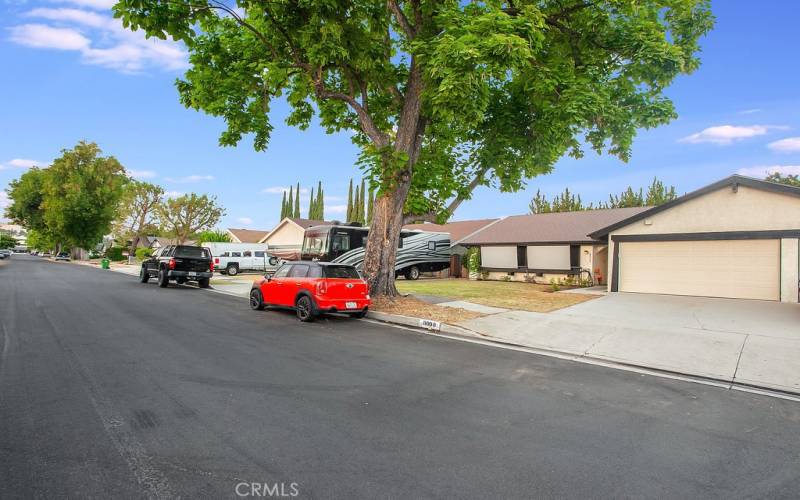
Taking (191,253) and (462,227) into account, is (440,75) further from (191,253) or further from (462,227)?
(462,227)

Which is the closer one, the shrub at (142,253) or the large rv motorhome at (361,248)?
the large rv motorhome at (361,248)

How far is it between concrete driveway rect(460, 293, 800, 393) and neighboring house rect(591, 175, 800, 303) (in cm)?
213

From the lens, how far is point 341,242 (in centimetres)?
2469

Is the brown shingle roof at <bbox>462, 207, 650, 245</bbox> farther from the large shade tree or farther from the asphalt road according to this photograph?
the asphalt road

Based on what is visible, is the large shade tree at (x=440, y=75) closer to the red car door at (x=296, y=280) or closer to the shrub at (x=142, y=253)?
the red car door at (x=296, y=280)

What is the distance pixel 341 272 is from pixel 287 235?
34497mm

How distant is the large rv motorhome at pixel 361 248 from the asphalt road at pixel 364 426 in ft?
46.2

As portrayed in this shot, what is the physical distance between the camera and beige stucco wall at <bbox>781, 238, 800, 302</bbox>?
15.5m

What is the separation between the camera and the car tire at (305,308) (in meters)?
11.4

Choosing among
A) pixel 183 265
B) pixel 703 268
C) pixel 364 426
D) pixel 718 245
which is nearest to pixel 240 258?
pixel 183 265

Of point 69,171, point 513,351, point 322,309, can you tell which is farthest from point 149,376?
point 69,171

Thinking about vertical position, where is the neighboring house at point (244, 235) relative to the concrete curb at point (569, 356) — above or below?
above

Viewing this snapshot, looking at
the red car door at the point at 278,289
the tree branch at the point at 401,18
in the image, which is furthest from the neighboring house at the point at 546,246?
the red car door at the point at 278,289

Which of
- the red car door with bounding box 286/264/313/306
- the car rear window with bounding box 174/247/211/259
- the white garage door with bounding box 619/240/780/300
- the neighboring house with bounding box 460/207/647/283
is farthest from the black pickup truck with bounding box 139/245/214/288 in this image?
the white garage door with bounding box 619/240/780/300
